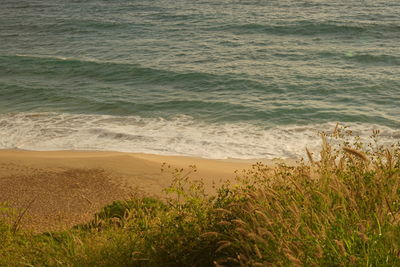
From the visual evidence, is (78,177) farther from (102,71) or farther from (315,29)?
(315,29)

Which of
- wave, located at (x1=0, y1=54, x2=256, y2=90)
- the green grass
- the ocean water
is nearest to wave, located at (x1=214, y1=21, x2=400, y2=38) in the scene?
the ocean water

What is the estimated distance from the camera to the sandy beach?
33.0 ft

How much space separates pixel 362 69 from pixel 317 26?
7564mm

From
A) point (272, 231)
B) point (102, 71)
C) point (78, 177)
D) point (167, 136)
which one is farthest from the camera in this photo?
point (102, 71)

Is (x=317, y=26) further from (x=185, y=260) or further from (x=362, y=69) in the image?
(x=185, y=260)

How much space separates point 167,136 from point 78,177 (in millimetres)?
3970

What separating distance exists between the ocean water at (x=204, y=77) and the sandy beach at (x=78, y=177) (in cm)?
94

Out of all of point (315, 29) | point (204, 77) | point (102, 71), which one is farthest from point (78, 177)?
point (315, 29)

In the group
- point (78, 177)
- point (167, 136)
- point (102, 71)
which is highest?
point (102, 71)

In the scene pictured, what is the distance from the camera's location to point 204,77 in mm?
21047

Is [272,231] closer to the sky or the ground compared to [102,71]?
closer to the ground

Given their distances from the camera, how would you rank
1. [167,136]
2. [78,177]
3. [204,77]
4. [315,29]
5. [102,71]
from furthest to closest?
1. [315,29]
2. [102,71]
3. [204,77]
4. [167,136]
5. [78,177]

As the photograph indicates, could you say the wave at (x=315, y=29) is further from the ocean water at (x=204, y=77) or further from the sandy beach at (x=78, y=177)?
the sandy beach at (x=78, y=177)

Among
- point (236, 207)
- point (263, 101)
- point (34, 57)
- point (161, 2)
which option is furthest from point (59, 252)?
point (161, 2)
